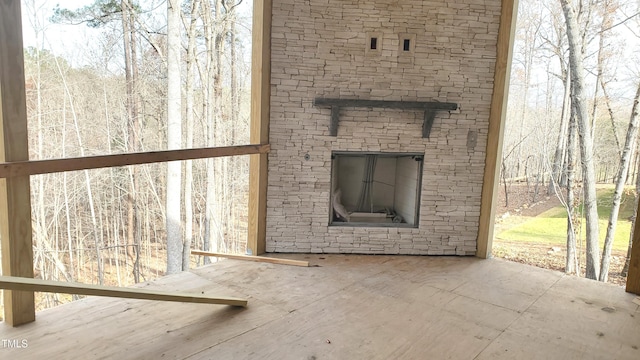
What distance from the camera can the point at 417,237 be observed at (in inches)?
178

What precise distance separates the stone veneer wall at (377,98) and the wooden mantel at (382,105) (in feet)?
0.26

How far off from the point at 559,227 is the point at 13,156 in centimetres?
851

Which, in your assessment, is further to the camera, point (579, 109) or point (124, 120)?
point (124, 120)

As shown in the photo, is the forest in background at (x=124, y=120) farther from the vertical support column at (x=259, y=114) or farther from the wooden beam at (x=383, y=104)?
the wooden beam at (x=383, y=104)

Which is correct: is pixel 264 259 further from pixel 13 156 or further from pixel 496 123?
pixel 496 123

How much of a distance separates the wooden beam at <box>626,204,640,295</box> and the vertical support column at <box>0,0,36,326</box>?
4.64m

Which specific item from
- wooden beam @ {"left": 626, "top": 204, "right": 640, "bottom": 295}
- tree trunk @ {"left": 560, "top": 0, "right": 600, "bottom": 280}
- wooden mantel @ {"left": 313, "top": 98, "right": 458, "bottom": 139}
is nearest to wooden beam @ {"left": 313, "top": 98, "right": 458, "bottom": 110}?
wooden mantel @ {"left": 313, "top": 98, "right": 458, "bottom": 139}

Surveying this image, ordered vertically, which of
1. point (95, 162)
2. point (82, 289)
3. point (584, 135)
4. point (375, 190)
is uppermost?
point (584, 135)

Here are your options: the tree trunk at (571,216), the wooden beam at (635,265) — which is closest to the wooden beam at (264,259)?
the wooden beam at (635,265)

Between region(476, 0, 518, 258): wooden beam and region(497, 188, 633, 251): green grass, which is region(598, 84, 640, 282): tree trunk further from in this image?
region(476, 0, 518, 258): wooden beam

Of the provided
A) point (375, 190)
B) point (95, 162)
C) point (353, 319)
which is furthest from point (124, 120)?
point (353, 319)

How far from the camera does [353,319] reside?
3029 mm

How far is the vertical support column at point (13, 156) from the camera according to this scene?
2.49 meters

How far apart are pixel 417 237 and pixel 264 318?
211 centimetres
